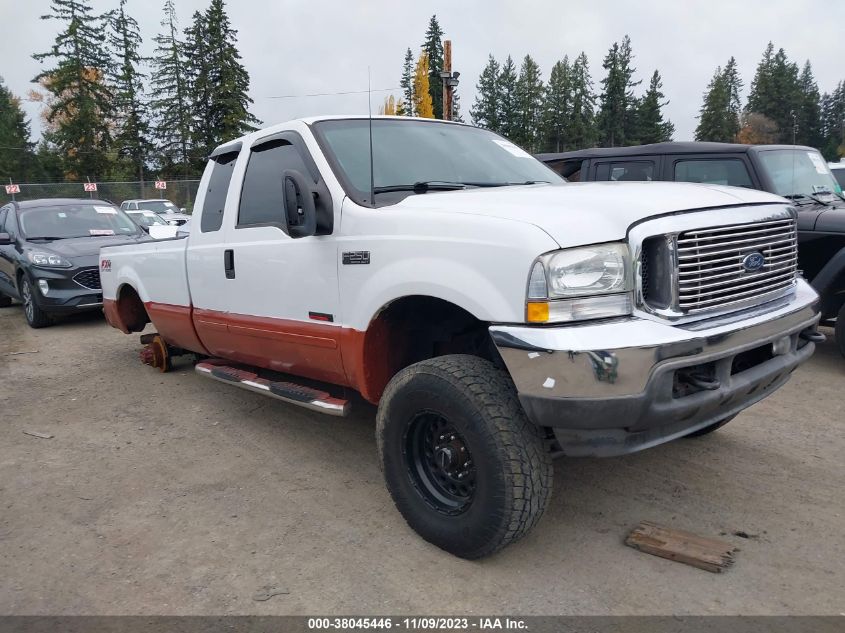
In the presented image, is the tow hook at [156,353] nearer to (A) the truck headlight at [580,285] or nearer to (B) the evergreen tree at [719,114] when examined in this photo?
(A) the truck headlight at [580,285]

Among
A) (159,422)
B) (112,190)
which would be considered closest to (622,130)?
(112,190)

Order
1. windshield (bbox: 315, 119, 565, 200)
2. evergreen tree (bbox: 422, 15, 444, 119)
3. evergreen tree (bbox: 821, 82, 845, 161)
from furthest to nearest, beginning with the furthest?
evergreen tree (bbox: 821, 82, 845, 161) → evergreen tree (bbox: 422, 15, 444, 119) → windshield (bbox: 315, 119, 565, 200)

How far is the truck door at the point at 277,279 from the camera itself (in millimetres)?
3410

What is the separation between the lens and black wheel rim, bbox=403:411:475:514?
9.16 feet

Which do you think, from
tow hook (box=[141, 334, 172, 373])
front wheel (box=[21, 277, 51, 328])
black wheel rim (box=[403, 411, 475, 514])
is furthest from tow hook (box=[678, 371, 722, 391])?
front wheel (box=[21, 277, 51, 328])

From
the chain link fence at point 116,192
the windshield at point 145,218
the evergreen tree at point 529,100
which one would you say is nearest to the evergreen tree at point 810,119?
the evergreen tree at point 529,100

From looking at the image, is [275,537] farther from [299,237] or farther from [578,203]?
[578,203]

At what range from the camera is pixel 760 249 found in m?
2.88

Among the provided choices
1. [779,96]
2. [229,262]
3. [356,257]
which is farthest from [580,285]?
[779,96]

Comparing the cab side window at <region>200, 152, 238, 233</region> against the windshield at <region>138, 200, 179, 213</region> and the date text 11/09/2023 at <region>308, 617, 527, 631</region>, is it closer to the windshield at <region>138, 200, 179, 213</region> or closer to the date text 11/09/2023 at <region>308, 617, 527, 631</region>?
the date text 11/09/2023 at <region>308, 617, 527, 631</region>

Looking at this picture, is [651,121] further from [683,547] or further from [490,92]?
[683,547]

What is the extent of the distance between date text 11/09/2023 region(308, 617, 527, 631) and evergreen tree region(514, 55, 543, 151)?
7578cm

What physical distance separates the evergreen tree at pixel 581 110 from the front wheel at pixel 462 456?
71489mm

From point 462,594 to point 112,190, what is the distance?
1364 inches
